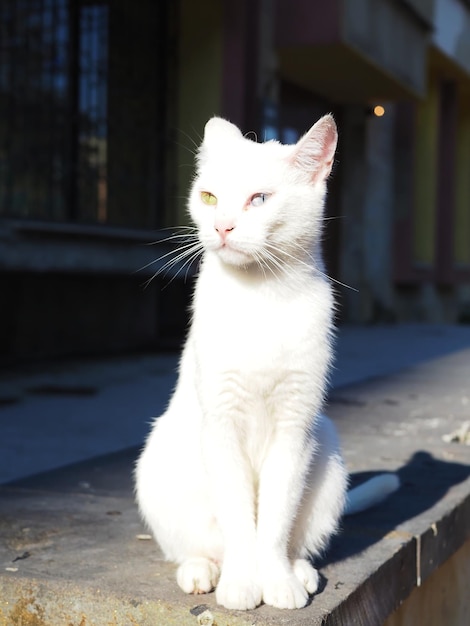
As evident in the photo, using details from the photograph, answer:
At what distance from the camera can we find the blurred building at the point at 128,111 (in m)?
7.18

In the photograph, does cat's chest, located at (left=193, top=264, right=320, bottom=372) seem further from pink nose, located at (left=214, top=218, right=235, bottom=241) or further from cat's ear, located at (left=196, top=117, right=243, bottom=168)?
cat's ear, located at (left=196, top=117, right=243, bottom=168)

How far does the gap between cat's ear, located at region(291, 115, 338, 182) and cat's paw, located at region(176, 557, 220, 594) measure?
94 cm

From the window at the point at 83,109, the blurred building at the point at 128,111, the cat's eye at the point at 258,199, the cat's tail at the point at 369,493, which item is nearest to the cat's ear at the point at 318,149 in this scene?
the cat's eye at the point at 258,199

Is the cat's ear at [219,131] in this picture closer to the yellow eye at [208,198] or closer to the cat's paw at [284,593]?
the yellow eye at [208,198]

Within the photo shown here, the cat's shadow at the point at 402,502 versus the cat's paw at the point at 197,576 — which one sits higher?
the cat's paw at the point at 197,576

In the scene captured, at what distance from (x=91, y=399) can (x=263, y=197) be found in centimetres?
363

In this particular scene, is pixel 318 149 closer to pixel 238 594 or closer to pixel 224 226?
pixel 224 226

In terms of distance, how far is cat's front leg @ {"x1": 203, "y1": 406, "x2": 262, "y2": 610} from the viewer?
1.94 metres

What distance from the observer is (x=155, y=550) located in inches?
89.1

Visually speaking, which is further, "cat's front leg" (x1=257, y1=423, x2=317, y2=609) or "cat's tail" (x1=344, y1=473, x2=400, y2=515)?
"cat's tail" (x1=344, y1=473, x2=400, y2=515)

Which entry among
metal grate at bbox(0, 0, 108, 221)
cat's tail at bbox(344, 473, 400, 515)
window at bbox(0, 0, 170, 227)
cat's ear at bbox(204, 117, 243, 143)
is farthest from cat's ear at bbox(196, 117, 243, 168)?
metal grate at bbox(0, 0, 108, 221)

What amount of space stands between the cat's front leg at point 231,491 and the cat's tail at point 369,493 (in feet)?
2.32

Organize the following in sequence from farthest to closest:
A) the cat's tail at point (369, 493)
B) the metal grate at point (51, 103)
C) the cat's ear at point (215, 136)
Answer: the metal grate at point (51, 103), the cat's tail at point (369, 493), the cat's ear at point (215, 136)

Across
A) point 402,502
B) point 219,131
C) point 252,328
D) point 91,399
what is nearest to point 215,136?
point 219,131
